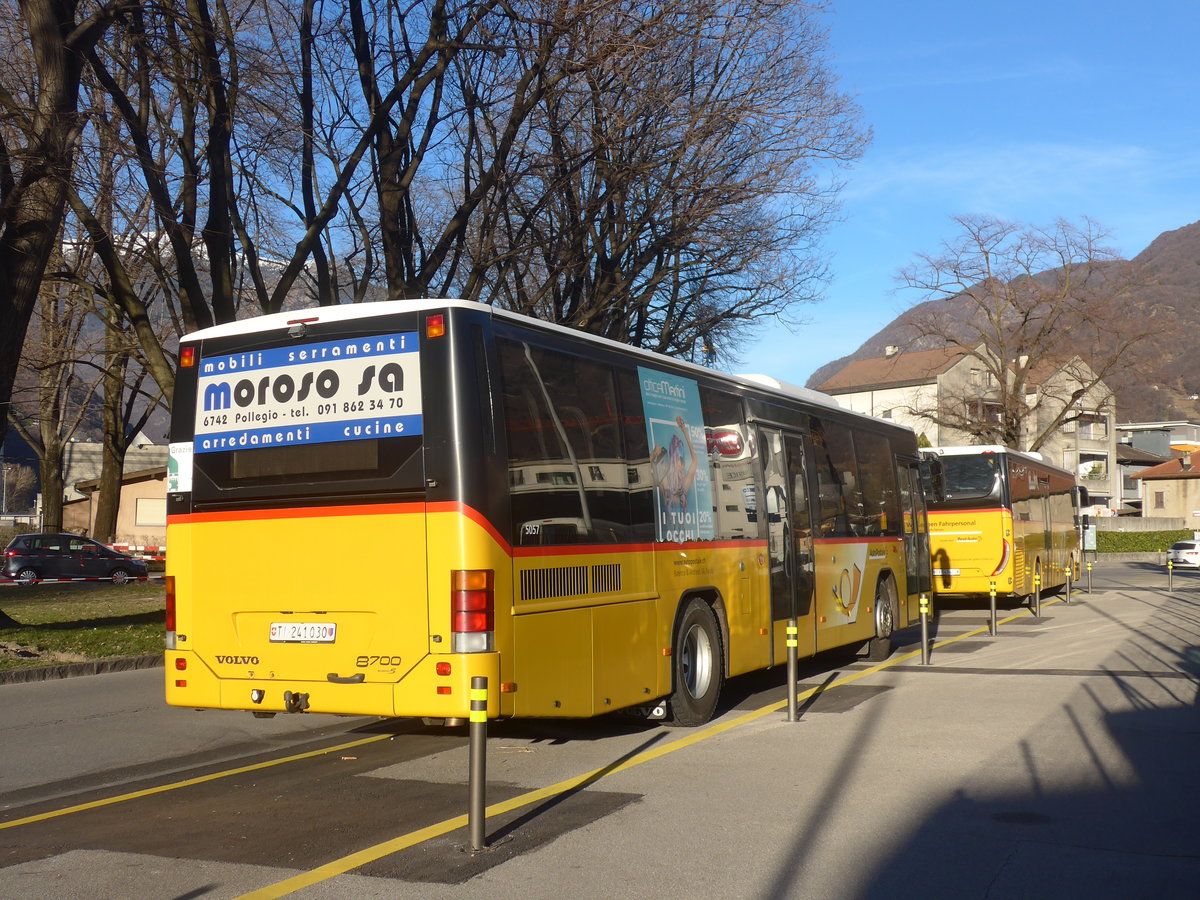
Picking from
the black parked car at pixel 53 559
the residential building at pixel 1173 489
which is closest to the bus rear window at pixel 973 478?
the black parked car at pixel 53 559

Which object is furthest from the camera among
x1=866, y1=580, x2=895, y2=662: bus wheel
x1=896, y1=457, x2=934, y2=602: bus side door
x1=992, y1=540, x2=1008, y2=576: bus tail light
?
x1=992, y1=540, x2=1008, y2=576: bus tail light

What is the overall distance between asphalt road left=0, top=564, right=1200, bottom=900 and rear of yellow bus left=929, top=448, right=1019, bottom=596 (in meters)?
11.5

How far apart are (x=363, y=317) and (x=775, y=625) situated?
5.87 m

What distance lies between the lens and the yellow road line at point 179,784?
7492mm

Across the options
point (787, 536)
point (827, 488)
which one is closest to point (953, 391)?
point (827, 488)

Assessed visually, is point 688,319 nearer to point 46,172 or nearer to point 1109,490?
point 46,172

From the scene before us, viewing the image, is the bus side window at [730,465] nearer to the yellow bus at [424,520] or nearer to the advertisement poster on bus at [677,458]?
the advertisement poster on bus at [677,458]

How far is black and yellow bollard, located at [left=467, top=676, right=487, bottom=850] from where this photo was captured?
606cm

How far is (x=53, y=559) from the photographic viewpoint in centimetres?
3547

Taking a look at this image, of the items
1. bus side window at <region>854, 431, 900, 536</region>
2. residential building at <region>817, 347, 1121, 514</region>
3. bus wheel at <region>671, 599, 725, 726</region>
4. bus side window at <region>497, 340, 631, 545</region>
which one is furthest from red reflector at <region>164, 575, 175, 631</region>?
residential building at <region>817, 347, 1121, 514</region>

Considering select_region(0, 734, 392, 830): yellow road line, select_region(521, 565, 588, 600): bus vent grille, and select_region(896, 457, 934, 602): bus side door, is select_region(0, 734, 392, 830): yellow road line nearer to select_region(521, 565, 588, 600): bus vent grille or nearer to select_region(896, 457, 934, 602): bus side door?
select_region(521, 565, 588, 600): bus vent grille

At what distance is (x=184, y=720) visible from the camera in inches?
451

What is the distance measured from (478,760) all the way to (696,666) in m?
4.78

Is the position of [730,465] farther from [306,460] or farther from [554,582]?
[306,460]
